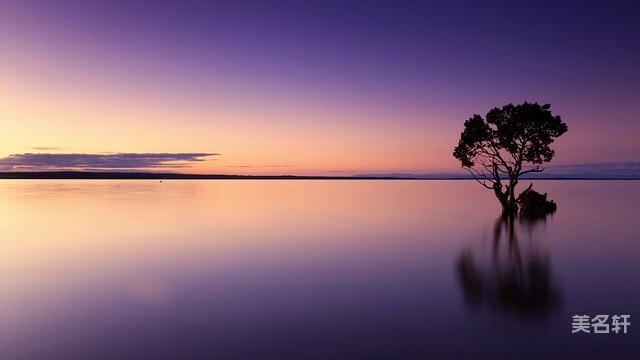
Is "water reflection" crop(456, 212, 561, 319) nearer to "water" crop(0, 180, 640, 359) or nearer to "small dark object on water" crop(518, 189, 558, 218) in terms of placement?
"water" crop(0, 180, 640, 359)

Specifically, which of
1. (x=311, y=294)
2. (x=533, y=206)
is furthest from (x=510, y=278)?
(x=533, y=206)

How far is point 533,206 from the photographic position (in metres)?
54.2

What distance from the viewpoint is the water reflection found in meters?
16.2

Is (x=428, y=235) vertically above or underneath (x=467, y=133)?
underneath

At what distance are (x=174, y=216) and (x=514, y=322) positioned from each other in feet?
145

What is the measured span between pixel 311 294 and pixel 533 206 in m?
43.7

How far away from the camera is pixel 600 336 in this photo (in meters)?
12.9

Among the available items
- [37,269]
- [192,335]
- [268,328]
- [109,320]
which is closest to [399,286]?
[268,328]

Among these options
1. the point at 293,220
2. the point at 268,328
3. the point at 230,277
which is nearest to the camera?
the point at 268,328

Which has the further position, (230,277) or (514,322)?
(230,277)

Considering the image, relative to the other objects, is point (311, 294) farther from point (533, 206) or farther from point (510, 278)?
point (533, 206)

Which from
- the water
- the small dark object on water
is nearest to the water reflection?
the water

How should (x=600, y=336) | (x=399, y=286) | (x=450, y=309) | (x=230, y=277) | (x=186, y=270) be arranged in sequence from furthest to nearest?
1. (x=186, y=270)
2. (x=230, y=277)
3. (x=399, y=286)
4. (x=450, y=309)
5. (x=600, y=336)

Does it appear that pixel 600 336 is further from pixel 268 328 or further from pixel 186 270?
pixel 186 270
